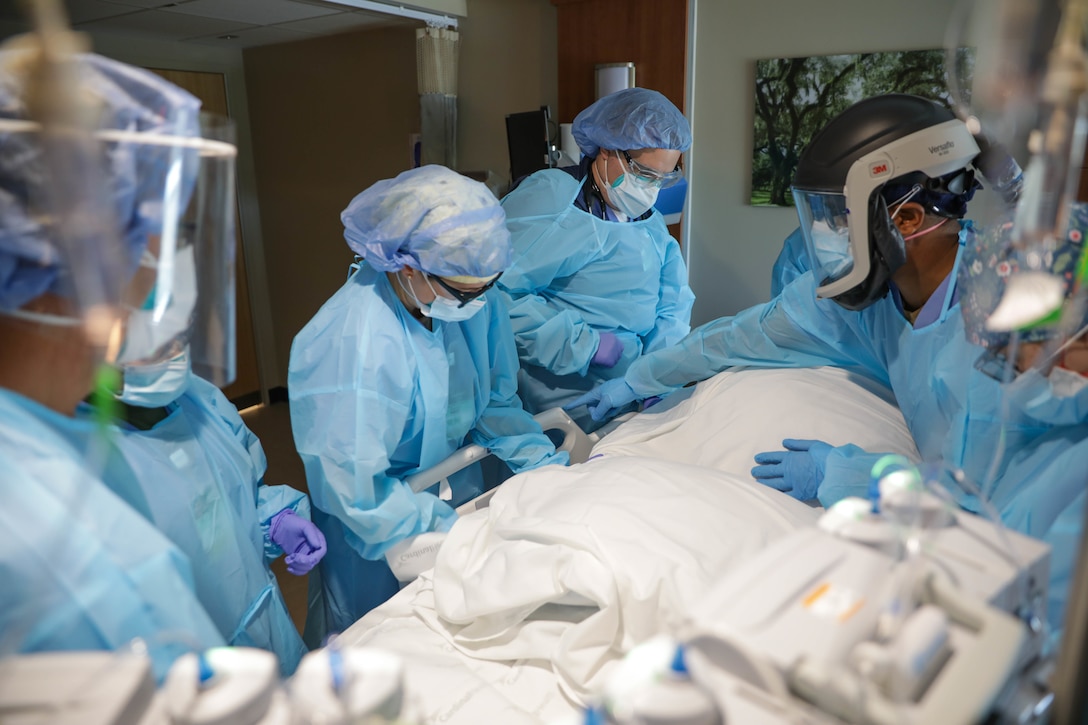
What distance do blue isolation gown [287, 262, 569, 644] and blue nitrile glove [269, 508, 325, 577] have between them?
7cm

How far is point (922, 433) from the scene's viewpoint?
71.5 inches

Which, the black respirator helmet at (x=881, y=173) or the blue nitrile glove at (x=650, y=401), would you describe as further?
the blue nitrile glove at (x=650, y=401)

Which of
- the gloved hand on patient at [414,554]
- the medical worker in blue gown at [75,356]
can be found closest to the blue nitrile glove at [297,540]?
the gloved hand on patient at [414,554]

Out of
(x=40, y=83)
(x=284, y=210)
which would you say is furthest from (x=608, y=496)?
(x=284, y=210)

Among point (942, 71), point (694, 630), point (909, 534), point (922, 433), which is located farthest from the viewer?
point (942, 71)

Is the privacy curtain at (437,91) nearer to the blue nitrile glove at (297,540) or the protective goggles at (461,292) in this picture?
the protective goggles at (461,292)

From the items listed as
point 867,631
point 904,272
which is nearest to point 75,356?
point 867,631

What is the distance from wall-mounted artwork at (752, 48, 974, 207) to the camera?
2732mm

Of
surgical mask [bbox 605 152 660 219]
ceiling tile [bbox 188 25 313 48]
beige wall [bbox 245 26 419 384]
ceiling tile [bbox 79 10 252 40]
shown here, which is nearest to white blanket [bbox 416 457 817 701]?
surgical mask [bbox 605 152 660 219]

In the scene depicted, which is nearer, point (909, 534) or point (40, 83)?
point (40, 83)

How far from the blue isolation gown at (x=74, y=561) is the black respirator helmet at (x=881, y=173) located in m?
1.39

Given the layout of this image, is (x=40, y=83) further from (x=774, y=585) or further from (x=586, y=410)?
(x=586, y=410)

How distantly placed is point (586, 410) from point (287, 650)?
147cm

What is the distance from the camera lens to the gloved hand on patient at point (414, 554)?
1714 millimetres
